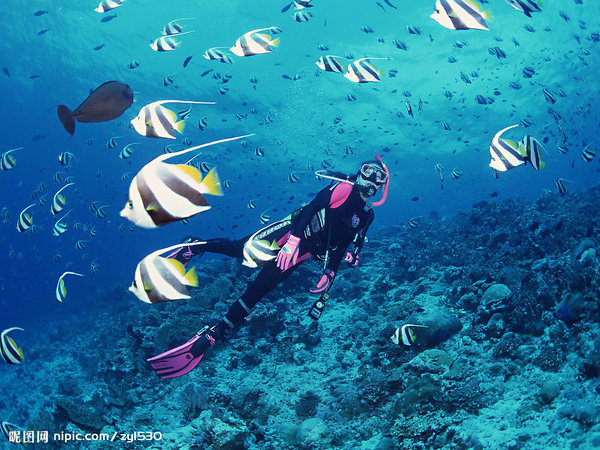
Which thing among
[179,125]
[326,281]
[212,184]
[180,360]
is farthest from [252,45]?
[180,360]

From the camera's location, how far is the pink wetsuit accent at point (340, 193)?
542 centimetres

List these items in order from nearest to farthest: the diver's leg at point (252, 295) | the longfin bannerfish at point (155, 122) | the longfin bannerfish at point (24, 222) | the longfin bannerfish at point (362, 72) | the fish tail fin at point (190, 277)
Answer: the fish tail fin at point (190, 277)
the longfin bannerfish at point (155, 122)
the longfin bannerfish at point (362, 72)
the diver's leg at point (252, 295)
the longfin bannerfish at point (24, 222)

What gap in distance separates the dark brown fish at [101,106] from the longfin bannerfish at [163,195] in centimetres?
125

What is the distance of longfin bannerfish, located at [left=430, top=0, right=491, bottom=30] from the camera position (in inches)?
111

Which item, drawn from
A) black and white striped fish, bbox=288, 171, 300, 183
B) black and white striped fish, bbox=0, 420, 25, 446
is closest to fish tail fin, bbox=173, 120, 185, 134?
black and white striped fish, bbox=0, 420, 25, 446

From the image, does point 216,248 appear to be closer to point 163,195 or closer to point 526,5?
point 163,195

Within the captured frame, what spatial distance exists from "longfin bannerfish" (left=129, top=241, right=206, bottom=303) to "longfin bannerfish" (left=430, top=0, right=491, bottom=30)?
116 inches

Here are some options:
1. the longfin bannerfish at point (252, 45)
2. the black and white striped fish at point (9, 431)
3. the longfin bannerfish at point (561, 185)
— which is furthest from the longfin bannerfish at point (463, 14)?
the black and white striped fish at point (9, 431)

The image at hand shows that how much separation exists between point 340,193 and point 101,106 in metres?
3.65

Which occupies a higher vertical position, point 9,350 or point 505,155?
point 505,155

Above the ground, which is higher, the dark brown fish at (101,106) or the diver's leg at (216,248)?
the dark brown fish at (101,106)

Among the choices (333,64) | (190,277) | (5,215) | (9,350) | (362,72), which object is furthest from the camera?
(5,215)

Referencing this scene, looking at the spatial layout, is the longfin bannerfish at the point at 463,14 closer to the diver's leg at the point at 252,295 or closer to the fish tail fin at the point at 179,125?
the fish tail fin at the point at 179,125

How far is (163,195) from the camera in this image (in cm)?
179
